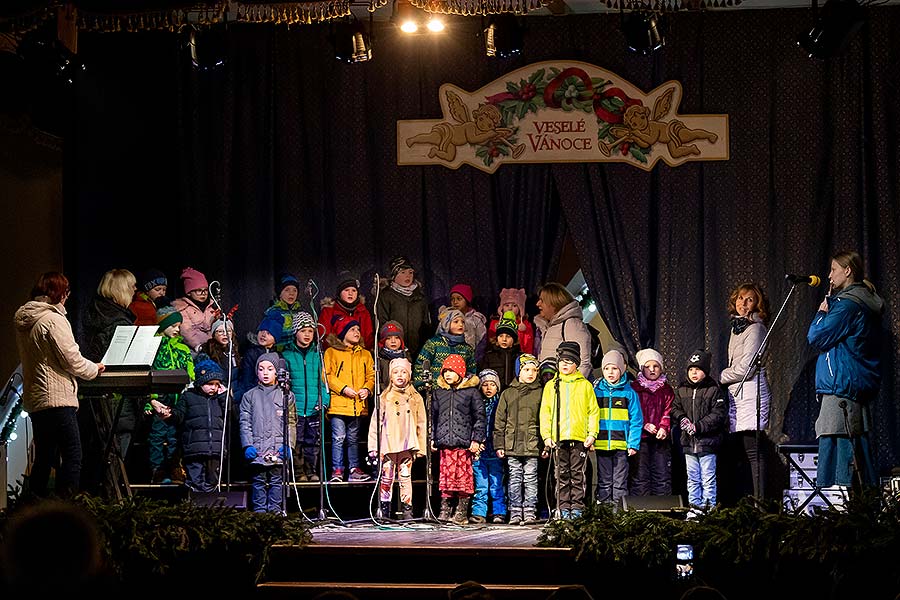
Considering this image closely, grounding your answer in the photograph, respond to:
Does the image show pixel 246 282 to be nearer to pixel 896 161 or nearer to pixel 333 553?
pixel 333 553

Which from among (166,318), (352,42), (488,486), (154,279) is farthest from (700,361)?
(154,279)

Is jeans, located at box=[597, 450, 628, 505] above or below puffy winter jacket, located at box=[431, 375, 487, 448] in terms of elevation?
below

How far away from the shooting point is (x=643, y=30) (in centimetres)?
881

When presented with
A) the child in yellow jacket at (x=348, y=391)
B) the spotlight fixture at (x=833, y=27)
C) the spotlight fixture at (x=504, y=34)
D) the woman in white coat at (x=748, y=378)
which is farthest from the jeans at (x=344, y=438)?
the spotlight fixture at (x=833, y=27)

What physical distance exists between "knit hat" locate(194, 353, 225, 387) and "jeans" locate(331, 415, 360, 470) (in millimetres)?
895

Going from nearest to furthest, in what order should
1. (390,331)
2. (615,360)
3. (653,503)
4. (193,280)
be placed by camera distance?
(653,503), (615,360), (390,331), (193,280)

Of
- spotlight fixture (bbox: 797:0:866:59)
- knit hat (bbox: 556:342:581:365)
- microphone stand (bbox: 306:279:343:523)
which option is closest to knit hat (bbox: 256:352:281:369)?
microphone stand (bbox: 306:279:343:523)

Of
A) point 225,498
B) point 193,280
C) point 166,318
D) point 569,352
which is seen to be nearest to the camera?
point 225,498

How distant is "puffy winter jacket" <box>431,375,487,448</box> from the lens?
8.62m

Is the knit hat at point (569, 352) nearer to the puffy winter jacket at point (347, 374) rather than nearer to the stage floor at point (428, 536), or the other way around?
the stage floor at point (428, 536)

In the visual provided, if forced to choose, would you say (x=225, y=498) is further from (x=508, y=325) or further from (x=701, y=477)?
(x=701, y=477)

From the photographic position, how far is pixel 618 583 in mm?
5773

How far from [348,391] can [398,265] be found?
4.07ft

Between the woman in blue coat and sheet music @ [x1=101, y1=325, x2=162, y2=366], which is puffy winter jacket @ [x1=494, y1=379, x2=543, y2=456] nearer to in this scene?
the woman in blue coat
